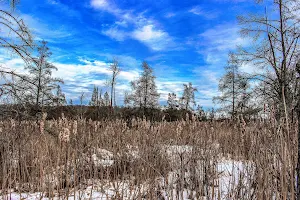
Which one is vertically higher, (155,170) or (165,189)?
(155,170)

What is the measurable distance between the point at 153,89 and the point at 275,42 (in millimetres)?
16876

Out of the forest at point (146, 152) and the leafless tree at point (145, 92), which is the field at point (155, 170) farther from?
the leafless tree at point (145, 92)

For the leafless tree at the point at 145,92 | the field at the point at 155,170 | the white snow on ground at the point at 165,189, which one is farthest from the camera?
the leafless tree at the point at 145,92

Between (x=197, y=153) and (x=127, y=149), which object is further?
(x=127, y=149)

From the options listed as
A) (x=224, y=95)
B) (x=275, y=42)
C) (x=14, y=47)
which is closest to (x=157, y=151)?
(x=14, y=47)

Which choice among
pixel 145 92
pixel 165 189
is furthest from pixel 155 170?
pixel 145 92

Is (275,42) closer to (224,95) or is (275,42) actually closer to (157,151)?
(224,95)

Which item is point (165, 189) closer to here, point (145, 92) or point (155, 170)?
point (155, 170)

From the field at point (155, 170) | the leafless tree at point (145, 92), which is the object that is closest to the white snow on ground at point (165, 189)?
the field at point (155, 170)

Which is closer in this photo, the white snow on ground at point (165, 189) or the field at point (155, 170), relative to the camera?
the field at point (155, 170)

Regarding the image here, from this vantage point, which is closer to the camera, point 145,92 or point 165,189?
point 165,189

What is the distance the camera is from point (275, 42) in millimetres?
16531

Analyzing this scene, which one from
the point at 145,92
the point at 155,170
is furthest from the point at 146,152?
the point at 145,92

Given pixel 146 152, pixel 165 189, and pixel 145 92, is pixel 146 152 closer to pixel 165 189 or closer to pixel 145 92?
pixel 165 189
